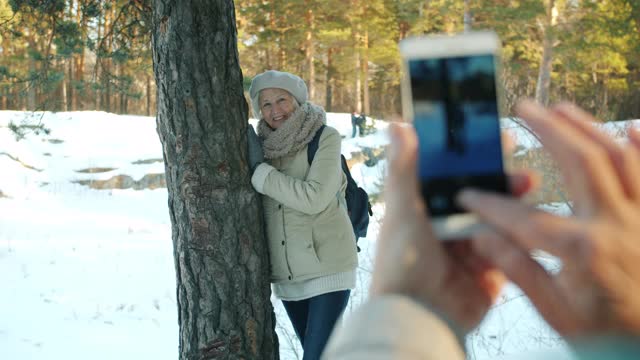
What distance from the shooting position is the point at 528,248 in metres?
0.55

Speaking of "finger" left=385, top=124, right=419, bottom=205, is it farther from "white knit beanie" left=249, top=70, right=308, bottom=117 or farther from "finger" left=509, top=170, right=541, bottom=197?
"white knit beanie" left=249, top=70, right=308, bottom=117

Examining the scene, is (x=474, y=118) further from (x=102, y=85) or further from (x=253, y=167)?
(x=102, y=85)

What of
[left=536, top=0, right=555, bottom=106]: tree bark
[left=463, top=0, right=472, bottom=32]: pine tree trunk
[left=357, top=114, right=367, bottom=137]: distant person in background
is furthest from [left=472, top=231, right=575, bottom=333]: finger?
[left=536, top=0, right=555, bottom=106]: tree bark

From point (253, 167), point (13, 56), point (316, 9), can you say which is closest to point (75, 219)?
point (253, 167)

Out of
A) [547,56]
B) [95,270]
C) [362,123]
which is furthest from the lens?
[547,56]

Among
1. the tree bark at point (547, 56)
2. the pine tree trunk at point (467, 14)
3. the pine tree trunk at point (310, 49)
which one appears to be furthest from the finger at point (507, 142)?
the pine tree trunk at point (310, 49)

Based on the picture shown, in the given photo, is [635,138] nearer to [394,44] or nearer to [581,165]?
[581,165]

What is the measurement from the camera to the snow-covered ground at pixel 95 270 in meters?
4.42

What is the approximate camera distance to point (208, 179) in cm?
251

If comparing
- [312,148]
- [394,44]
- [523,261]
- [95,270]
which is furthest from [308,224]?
[394,44]

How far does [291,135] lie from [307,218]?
1.28ft

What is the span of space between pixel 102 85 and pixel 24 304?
2.36 m

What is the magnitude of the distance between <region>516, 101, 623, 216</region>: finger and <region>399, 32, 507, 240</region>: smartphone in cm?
10

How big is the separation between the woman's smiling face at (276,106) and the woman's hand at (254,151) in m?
0.21
